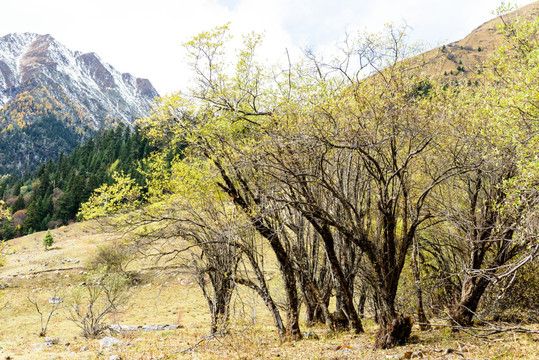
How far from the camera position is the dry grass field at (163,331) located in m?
8.53

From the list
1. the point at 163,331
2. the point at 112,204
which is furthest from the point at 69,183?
the point at 112,204

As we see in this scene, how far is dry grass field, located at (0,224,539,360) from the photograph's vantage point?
8.53 m

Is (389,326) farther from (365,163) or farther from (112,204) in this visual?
(112,204)

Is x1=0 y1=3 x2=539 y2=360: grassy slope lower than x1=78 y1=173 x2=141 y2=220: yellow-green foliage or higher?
lower

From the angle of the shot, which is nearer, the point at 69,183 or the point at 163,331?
the point at 163,331

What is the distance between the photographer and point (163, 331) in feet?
75.0

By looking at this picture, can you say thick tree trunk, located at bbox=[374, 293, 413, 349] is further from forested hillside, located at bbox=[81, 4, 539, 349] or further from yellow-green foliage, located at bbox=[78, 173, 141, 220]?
yellow-green foliage, located at bbox=[78, 173, 141, 220]

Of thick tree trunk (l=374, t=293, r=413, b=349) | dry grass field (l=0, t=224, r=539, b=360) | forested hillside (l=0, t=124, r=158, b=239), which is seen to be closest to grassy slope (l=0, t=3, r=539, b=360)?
dry grass field (l=0, t=224, r=539, b=360)

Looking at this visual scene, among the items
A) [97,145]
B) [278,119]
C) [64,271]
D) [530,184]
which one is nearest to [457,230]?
[530,184]

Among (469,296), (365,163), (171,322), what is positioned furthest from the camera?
(171,322)

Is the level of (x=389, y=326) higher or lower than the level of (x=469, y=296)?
lower

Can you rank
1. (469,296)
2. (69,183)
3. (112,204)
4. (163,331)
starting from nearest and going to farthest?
(469,296)
(112,204)
(163,331)
(69,183)

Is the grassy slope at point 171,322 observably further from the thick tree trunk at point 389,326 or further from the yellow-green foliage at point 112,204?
the yellow-green foliage at point 112,204

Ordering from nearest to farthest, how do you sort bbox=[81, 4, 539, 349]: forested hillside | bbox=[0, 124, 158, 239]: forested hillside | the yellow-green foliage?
bbox=[81, 4, 539, 349]: forested hillside
the yellow-green foliage
bbox=[0, 124, 158, 239]: forested hillside
